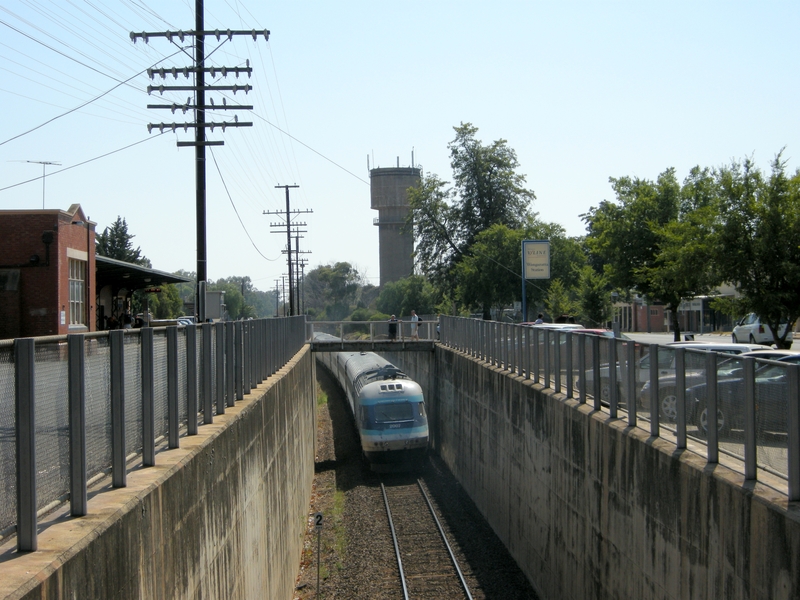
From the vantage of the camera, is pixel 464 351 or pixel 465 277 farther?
pixel 465 277

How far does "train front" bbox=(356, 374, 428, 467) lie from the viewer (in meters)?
28.2

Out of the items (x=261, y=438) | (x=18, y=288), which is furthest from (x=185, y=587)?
(x=18, y=288)

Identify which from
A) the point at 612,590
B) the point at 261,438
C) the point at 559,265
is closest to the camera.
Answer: the point at 612,590

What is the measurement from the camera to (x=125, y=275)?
3128 centimetres

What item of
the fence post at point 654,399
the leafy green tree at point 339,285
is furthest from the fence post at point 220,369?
the leafy green tree at point 339,285

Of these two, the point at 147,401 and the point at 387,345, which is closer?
the point at 147,401

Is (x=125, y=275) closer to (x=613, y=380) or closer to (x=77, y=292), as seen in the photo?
(x=77, y=292)

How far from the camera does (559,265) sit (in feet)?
169

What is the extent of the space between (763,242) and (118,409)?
18.5 meters

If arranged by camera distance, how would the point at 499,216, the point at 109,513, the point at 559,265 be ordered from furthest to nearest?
the point at 499,216, the point at 559,265, the point at 109,513

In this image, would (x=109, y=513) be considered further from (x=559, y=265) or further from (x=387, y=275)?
(x=387, y=275)

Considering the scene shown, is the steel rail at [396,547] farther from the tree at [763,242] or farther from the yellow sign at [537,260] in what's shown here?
the yellow sign at [537,260]

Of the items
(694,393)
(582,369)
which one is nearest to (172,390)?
(694,393)

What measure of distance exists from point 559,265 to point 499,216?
48.4 ft
